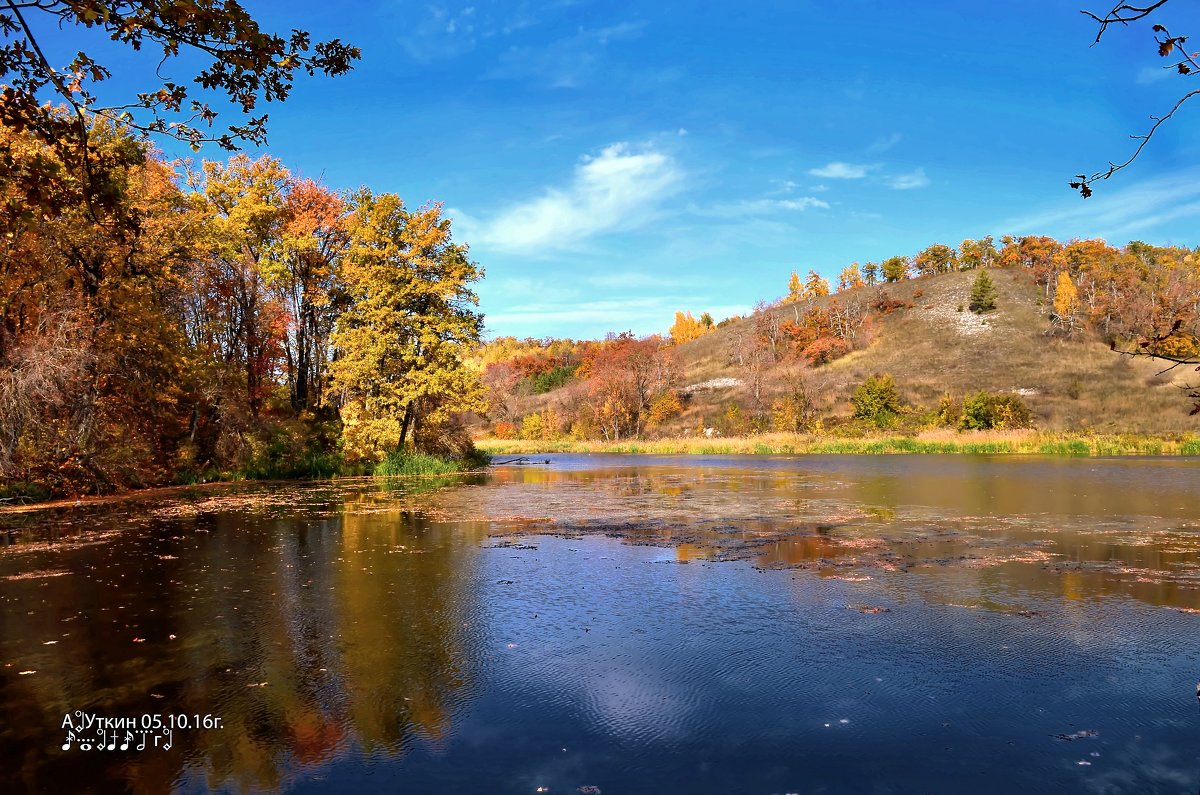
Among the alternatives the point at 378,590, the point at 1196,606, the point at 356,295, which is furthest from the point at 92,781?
the point at 356,295

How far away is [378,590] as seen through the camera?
8.60m

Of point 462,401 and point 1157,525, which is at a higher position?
point 462,401

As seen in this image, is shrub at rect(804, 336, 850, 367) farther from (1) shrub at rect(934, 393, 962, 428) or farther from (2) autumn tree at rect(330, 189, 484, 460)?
(2) autumn tree at rect(330, 189, 484, 460)

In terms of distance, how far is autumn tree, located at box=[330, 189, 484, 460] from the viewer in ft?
95.8

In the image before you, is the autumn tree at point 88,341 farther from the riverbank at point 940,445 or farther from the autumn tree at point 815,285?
the autumn tree at point 815,285

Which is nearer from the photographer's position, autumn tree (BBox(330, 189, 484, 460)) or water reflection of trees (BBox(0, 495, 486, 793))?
water reflection of trees (BBox(0, 495, 486, 793))

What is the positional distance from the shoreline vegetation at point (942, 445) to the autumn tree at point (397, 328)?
14269mm

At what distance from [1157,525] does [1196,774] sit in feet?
37.6

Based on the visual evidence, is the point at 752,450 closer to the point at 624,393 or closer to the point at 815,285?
the point at 624,393

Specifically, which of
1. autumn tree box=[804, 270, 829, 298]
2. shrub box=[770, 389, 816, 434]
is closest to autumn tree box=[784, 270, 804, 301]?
autumn tree box=[804, 270, 829, 298]

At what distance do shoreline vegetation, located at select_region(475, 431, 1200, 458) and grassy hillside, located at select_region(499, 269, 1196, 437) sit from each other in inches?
313

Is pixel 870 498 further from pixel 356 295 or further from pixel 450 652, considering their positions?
pixel 356 295

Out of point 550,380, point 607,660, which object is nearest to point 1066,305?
point 550,380

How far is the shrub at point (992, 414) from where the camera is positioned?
4831cm
